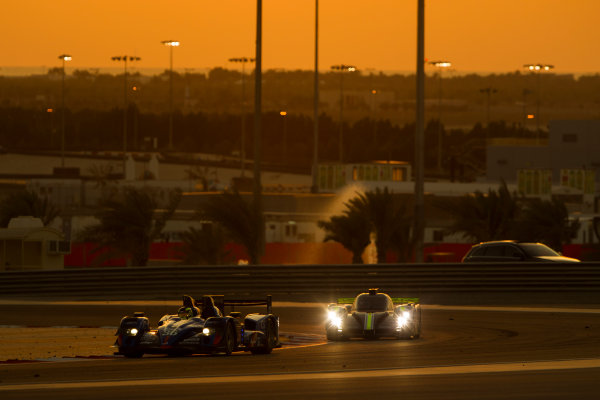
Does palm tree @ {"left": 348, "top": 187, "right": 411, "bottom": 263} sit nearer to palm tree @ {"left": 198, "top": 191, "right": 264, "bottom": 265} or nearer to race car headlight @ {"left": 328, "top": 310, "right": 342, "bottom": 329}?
palm tree @ {"left": 198, "top": 191, "right": 264, "bottom": 265}

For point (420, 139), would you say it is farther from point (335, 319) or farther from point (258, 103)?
point (335, 319)

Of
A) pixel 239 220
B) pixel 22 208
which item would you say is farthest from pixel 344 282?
pixel 22 208

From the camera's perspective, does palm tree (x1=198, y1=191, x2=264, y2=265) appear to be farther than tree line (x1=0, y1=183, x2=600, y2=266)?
No

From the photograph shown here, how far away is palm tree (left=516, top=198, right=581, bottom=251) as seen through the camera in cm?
6148

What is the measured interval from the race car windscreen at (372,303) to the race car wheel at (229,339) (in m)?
4.65

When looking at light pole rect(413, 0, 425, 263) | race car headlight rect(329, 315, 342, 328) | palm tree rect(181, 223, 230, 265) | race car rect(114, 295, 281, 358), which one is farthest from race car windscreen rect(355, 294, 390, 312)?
palm tree rect(181, 223, 230, 265)

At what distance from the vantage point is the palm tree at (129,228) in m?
48.9

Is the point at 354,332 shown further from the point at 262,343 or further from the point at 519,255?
the point at 519,255

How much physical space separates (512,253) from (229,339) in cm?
1908

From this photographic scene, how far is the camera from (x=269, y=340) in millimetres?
19391

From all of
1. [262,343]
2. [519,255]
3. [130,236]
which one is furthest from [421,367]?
[130,236]

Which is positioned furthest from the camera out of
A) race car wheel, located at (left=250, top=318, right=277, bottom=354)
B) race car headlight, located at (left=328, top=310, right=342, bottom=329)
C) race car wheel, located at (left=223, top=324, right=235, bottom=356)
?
race car headlight, located at (left=328, top=310, right=342, bottom=329)

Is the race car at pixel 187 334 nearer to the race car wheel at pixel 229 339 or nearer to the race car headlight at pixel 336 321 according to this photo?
the race car wheel at pixel 229 339

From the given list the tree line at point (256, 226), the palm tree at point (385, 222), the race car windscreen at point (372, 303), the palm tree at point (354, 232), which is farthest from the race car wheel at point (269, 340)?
the palm tree at point (354, 232)
